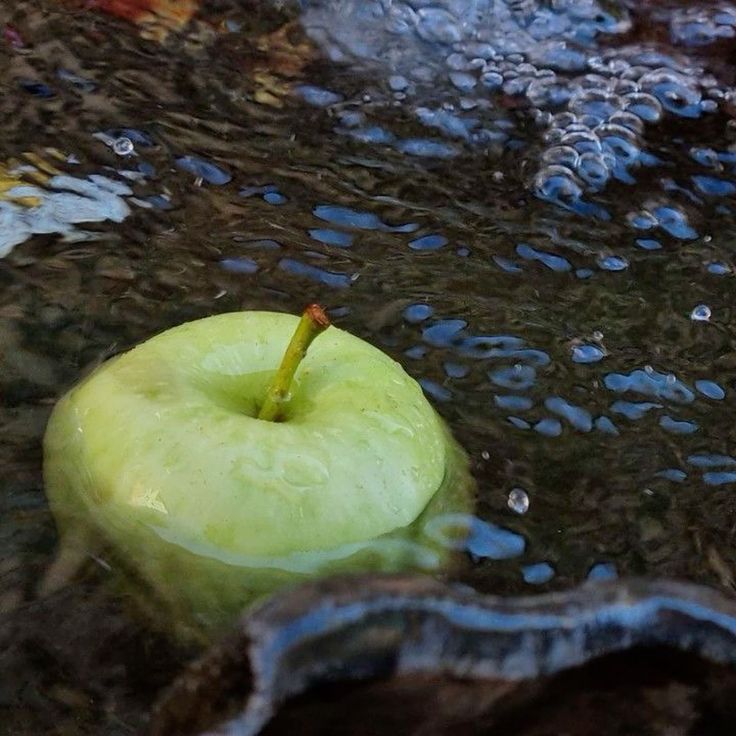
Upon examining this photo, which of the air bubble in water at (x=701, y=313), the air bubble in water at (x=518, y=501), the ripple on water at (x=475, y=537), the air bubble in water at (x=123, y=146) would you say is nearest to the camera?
the ripple on water at (x=475, y=537)

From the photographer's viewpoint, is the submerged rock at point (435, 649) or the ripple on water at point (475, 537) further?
the ripple on water at point (475, 537)

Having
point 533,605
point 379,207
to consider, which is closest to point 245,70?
point 379,207

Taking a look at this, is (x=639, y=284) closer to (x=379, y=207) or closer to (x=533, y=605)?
(x=379, y=207)

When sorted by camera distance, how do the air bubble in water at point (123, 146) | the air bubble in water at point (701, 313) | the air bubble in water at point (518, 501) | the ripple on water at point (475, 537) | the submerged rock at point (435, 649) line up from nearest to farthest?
the submerged rock at point (435, 649) → the ripple on water at point (475, 537) → the air bubble in water at point (518, 501) → the air bubble in water at point (701, 313) → the air bubble in water at point (123, 146)

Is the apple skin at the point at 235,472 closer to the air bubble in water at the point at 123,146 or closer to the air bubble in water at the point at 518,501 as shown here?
the air bubble in water at the point at 518,501

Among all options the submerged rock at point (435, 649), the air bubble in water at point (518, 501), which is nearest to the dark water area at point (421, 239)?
the air bubble in water at point (518, 501)

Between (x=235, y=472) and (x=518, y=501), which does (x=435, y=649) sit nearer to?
(x=235, y=472)
